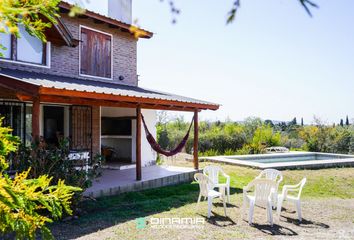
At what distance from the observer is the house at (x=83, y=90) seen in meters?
9.78

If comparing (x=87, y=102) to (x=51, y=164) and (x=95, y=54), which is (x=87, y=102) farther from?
(x=95, y=54)

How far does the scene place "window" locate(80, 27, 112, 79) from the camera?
1479cm

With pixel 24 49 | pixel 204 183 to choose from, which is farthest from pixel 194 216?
pixel 24 49

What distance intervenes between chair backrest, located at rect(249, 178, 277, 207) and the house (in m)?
4.96

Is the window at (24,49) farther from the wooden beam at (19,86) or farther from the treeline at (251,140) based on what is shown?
the treeline at (251,140)

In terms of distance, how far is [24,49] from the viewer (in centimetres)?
1220

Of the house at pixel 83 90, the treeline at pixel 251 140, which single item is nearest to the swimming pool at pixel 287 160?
the treeline at pixel 251 140

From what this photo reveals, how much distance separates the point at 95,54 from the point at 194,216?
9.51 meters

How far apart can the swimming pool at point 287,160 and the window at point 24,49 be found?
10652 mm

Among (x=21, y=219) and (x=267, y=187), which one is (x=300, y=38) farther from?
(x=267, y=187)

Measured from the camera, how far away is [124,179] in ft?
40.8

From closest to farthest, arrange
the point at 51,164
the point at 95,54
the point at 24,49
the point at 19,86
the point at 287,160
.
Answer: the point at 51,164
the point at 19,86
the point at 24,49
the point at 95,54
the point at 287,160

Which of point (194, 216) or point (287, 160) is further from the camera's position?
point (287, 160)

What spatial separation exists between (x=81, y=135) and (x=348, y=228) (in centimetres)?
1016
